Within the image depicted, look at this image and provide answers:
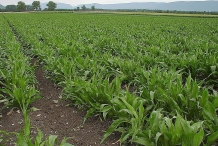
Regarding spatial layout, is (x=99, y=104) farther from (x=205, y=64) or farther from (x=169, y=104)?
(x=205, y=64)

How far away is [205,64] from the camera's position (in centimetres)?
521

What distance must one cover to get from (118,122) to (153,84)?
118 cm

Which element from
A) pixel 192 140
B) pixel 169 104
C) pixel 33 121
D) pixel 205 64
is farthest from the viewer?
pixel 205 64

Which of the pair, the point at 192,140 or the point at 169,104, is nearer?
the point at 192,140

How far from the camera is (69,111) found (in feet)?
13.4

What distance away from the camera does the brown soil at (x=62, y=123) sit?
3.19m

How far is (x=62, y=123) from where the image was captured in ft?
12.0

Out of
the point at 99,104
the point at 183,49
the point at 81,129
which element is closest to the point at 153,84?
the point at 99,104

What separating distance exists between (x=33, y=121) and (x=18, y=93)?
58 centimetres

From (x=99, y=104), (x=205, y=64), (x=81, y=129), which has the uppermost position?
(x=205, y=64)

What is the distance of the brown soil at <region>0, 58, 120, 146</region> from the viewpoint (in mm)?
3191

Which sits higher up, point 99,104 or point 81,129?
point 99,104

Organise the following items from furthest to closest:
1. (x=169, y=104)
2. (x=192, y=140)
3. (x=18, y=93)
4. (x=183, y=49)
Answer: (x=183, y=49)
(x=18, y=93)
(x=169, y=104)
(x=192, y=140)

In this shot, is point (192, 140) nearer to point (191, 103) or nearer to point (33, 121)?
point (191, 103)
